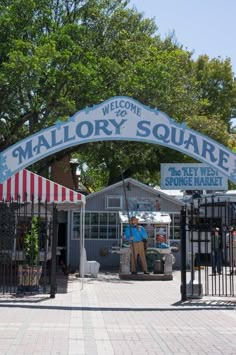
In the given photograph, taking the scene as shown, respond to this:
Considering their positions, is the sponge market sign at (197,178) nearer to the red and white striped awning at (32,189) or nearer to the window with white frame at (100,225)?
the red and white striped awning at (32,189)

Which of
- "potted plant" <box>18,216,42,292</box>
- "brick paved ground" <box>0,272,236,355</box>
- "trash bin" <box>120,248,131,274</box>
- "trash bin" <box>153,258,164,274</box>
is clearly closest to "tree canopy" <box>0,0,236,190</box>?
"trash bin" <box>120,248,131,274</box>

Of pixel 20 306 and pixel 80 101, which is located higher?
pixel 80 101

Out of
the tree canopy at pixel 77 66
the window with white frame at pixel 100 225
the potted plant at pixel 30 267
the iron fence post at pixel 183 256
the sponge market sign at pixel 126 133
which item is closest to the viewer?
the iron fence post at pixel 183 256

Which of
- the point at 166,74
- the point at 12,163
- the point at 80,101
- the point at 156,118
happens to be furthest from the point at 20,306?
the point at 166,74

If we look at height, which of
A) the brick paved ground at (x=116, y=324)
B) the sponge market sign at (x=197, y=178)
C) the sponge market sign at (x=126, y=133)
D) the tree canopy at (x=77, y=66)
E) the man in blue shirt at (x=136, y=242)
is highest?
the tree canopy at (x=77, y=66)

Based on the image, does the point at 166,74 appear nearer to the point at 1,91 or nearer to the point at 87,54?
the point at 87,54

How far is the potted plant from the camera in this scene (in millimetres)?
15141

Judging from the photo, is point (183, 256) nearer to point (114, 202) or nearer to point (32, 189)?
point (32, 189)

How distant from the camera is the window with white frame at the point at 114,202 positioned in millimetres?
28297

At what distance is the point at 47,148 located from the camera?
48.4ft

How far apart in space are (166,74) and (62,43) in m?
4.28

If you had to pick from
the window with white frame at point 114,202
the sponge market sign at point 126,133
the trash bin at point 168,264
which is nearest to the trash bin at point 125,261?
the trash bin at point 168,264

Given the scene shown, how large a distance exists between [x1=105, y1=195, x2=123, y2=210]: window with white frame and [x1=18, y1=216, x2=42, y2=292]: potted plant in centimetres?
1232

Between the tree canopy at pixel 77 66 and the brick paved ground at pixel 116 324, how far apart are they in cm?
808
